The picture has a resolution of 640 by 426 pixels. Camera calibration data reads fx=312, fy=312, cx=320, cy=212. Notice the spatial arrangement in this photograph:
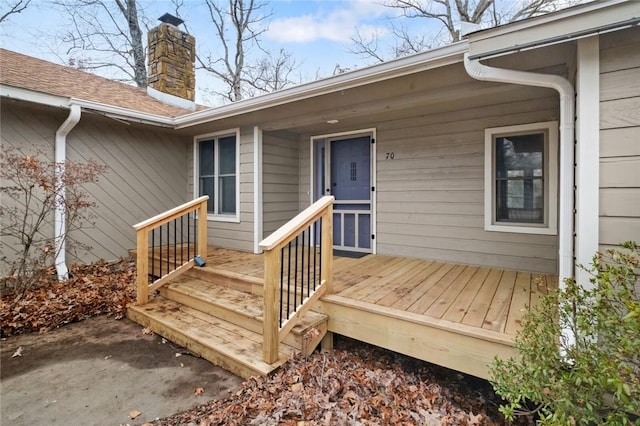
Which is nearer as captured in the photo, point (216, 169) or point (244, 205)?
point (244, 205)

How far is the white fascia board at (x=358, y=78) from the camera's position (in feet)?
8.69

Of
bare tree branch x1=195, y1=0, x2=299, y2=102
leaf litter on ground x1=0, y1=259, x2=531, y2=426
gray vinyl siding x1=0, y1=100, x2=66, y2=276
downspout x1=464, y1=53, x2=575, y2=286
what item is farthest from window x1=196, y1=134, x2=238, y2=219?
bare tree branch x1=195, y1=0, x2=299, y2=102

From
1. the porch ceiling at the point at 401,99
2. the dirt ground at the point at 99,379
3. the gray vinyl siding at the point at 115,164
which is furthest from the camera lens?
the gray vinyl siding at the point at 115,164

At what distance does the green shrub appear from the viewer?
4.40 ft

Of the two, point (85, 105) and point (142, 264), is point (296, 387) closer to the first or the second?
point (142, 264)

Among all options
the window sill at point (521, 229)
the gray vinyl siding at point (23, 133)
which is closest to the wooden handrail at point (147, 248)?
the gray vinyl siding at point (23, 133)

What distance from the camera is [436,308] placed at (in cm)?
258

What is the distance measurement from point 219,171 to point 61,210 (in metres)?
2.28

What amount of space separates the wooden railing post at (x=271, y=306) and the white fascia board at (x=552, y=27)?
2094 mm

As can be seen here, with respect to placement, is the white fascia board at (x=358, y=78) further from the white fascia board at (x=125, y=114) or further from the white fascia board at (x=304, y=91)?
the white fascia board at (x=125, y=114)

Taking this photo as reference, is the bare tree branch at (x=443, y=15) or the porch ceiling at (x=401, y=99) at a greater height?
the bare tree branch at (x=443, y=15)

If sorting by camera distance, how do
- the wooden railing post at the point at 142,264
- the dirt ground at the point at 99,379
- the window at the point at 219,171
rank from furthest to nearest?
the window at the point at 219,171, the wooden railing post at the point at 142,264, the dirt ground at the point at 99,379

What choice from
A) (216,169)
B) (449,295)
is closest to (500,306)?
(449,295)

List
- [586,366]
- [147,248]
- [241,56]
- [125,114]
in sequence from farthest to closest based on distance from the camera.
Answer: [241,56] < [125,114] < [147,248] < [586,366]
